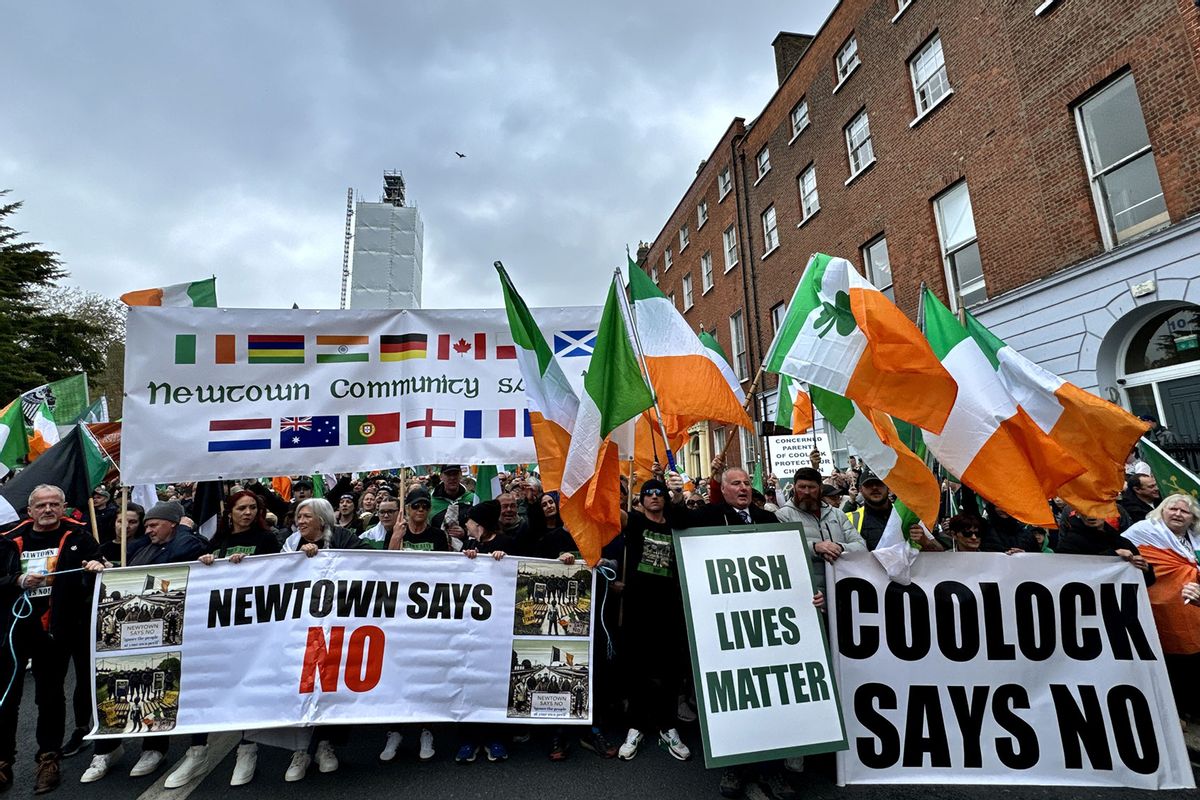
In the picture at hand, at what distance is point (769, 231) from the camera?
19.1 metres

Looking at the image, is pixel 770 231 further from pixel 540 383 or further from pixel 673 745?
pixel 673 745

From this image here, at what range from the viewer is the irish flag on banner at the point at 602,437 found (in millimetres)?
3738

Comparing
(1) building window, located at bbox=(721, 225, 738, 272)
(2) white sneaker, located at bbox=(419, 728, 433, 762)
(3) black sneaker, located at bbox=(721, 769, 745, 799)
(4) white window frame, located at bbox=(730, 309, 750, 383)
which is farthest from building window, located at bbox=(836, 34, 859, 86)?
(2) white sneaker, located at bbox=(419, 728, 433, 762)

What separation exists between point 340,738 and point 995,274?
11.6 metres

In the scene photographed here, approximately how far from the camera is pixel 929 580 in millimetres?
3541

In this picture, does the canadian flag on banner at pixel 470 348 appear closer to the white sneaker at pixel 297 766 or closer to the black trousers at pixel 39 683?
the white sneaker at pixel 297 766

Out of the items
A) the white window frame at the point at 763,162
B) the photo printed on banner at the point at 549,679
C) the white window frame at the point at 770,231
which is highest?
the white window frame at the point at 763,162

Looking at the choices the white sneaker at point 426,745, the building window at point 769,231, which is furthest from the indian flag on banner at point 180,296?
the building window at point 769,231

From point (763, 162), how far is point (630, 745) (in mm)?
18994

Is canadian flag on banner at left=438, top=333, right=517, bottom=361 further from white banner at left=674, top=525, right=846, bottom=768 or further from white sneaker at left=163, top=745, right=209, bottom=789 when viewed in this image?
white sneaker at left=163, top=745, right=209, bottom=789

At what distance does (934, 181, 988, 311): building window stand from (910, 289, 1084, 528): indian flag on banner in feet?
27.1

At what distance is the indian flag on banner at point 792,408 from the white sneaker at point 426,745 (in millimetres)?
4706

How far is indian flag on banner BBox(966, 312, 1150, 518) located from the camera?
3.74 metres

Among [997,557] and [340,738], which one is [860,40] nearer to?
[997,557]
